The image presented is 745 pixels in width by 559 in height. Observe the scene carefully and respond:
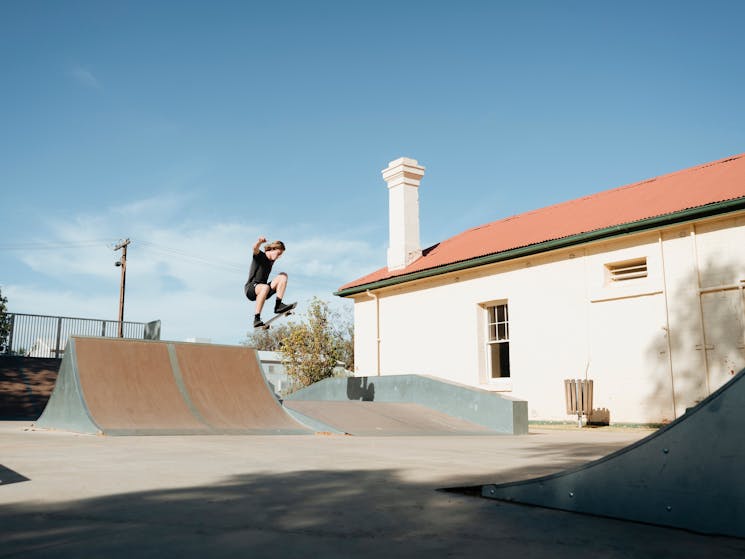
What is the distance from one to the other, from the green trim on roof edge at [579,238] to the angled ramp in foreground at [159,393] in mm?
6827

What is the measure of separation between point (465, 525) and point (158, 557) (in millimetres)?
1295

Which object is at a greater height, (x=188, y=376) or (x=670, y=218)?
(x=670, y=218)

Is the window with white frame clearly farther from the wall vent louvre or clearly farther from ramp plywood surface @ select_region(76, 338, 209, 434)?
ramp plywood surface @ select_region(76, 338, 209, 434)

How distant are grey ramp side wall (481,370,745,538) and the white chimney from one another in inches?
645

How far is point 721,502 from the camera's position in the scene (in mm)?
2551

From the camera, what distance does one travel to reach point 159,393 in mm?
10203

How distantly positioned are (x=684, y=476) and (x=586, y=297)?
→ 39.7 feet

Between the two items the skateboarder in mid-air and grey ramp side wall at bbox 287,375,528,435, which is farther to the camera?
grey ramp side wall at bbox 287,375,528,435

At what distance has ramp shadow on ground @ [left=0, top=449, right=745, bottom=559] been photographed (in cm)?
239

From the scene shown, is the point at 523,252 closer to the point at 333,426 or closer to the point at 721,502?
the point at 333,426

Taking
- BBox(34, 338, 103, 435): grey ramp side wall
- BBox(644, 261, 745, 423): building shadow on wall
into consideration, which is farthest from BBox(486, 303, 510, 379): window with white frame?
BBox(34, 338, 103, 435): grey ramp side wall

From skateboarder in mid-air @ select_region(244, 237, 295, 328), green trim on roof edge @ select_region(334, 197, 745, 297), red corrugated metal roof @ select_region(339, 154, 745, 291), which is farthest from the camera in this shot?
Answer: red corrugated metal roof @ select_region(339, 154, 745, 291)

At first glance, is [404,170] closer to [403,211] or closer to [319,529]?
[403,211]

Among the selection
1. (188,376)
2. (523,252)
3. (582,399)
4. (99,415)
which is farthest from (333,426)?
(523,252)
